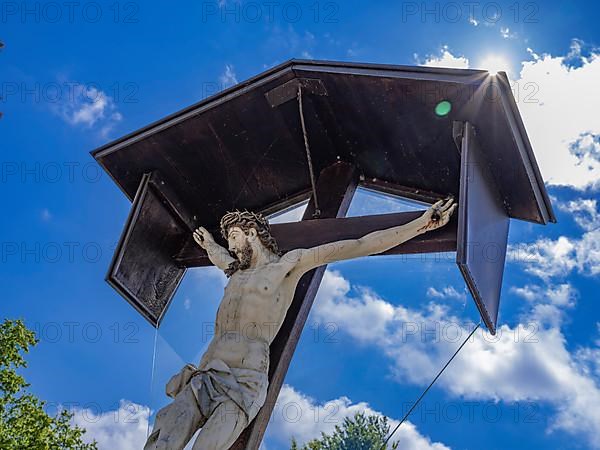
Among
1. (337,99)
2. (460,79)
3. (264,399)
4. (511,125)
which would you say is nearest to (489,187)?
(511,125)

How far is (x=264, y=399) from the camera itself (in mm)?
4066

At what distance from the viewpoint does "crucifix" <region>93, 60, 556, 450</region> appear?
4.14 meters

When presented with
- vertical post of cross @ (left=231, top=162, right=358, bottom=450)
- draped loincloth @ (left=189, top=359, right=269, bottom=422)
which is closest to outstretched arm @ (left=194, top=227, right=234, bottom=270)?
vertical post of cross @ (left=231, top=162, right=358, bottom=450)

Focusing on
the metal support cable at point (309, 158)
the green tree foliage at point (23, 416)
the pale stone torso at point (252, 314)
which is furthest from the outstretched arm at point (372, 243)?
the green tree foliage at point (23, 416)

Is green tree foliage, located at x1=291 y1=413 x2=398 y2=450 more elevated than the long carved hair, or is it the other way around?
the long carved hair

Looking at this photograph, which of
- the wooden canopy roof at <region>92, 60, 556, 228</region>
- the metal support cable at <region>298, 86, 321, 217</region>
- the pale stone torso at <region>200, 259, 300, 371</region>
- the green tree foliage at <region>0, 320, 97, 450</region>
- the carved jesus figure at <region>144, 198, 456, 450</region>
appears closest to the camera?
the carved jesus figure at <region>144, 198, 456, 450</region>

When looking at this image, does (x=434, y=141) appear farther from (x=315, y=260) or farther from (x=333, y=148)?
(x=315, y=260)

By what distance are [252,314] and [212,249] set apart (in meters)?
1.01

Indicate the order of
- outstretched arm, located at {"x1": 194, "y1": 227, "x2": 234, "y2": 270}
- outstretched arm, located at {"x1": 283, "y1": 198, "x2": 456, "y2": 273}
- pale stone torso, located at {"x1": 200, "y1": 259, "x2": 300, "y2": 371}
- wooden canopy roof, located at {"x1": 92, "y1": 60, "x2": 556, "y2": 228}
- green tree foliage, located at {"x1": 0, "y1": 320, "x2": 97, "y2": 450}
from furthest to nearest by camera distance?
green tree foliage, located at {"x1": 0, "y1": 320, "x2": 97, "y2": 450}, outstretched arm, located at {"x1": 194, "y1": 227, "x2": 234, "y2": 270}, wooden canopy roof, located at {"x1": 92, "y1": 60, "x2": 556, "y2": 228}, outstretched arm, located at {"x1": 283, "y1": 198, "x2": 456, "y2": 273}, pale stone torso, located at {"x1": 200, "y1": 259, "x2": 300, "y2": 371}

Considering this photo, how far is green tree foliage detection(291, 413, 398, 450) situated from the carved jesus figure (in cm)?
91

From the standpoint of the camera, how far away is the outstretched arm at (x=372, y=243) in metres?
4.62

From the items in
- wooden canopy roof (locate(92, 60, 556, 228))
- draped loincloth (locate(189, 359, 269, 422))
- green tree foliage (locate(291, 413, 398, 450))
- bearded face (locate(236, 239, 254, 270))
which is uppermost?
wooden canopy roof (locate(92, 60, 556, 228))

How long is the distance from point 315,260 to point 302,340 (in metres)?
0.68

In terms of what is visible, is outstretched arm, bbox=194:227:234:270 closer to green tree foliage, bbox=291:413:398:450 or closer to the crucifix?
the crucifix
